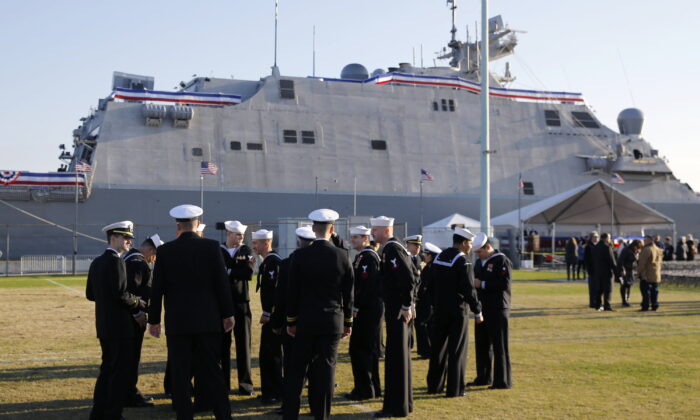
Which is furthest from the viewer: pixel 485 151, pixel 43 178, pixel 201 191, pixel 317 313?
pixel 201 191

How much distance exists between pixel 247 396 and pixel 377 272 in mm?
1934

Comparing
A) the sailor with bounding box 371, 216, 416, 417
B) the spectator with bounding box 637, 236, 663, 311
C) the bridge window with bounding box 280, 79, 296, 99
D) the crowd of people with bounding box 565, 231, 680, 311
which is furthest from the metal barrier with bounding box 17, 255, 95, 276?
the sailor with bounding box 371, 216, 416, 417

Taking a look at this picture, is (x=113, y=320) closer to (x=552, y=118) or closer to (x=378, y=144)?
(x=378, y=144)

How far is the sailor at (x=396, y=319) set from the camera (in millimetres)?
6840

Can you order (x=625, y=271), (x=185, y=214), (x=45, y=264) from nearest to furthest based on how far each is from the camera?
(x=185, y=214)
(x=625, y=271)
(x=45, y=264)

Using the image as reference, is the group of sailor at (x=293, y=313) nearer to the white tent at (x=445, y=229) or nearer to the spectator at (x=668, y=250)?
the white tent at (x=445, y=229)

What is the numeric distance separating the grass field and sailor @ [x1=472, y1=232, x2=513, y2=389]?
26 centimetres

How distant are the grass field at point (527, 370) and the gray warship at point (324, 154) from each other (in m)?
15.9

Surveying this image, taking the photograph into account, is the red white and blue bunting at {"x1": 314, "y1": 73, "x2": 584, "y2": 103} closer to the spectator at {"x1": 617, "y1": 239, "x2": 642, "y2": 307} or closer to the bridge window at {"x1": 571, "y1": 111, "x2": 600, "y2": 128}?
the bridge window at {"x1": 571, "y1": 111, "x2": 600, "y2": 128}

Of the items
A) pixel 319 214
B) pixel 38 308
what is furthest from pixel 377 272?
pixel 38 308

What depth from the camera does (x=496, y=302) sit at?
8.48m

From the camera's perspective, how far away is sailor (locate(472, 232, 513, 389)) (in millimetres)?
8070

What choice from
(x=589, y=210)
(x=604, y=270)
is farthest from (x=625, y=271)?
(x=589, y=210)

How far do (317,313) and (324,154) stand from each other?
2925 cm
